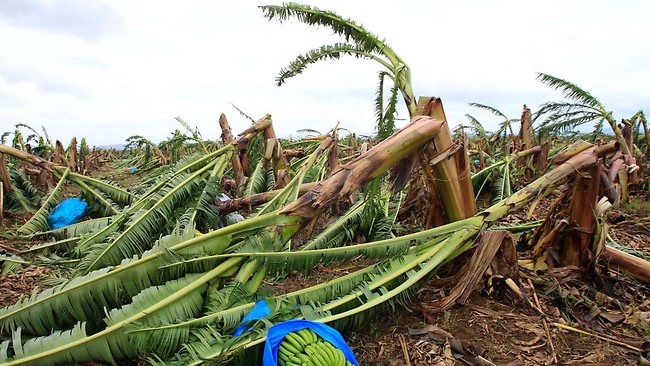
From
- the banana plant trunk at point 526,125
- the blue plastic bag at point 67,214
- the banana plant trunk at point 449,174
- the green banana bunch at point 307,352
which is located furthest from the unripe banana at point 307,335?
the banana plant trunk at point 526,125

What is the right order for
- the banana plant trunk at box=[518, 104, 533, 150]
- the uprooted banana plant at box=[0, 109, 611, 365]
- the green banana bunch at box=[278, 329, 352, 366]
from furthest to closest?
the banana plant trunk at box=[518, 104, 533, 150]
the uprooted banana plant at box=[0, 109, 611, 365]
the green banana bunch at box=[278, 329, 352, 366]

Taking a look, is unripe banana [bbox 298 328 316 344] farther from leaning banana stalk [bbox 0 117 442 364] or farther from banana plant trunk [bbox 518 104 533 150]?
banana plant trunk [bbox 518 104 533 150]

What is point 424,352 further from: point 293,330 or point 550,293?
point 550,293

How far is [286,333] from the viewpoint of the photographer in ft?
5.78

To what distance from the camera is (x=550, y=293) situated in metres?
2.71

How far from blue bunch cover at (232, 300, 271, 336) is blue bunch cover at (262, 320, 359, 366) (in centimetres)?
14

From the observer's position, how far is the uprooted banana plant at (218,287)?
1796mm

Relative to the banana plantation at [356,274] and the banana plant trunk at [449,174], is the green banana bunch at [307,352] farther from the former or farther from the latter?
the banana plant trunk at [449,174]

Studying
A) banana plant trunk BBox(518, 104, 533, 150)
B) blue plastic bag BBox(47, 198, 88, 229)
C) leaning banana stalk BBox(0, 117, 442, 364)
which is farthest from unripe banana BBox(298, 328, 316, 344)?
banana plant trunk BBox(518, 104, 533, 150)

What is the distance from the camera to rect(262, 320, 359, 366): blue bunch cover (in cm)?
171

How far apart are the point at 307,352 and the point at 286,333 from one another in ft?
0.42

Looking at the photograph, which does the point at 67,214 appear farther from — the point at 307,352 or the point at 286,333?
the point at 307,352

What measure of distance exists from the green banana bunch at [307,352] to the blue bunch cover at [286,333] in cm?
2

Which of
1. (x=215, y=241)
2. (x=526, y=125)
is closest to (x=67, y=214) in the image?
(x=215, y=241)
